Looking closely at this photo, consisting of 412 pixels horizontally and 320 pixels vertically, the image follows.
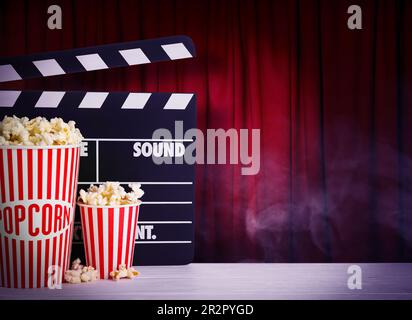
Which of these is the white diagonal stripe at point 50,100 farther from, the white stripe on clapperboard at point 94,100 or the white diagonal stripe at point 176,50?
the white diagonal stripe at point 176,50

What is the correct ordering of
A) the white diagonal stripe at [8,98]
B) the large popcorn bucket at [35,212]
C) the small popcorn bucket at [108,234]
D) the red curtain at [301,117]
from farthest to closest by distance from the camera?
the red curtain at [301,117], the white diagonal stripe at [8,98], the small popcorn bucket at [108,234], the large popcorn bucket at [35,212]

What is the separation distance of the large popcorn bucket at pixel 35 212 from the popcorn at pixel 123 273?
17cm

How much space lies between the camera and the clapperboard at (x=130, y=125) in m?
1.81

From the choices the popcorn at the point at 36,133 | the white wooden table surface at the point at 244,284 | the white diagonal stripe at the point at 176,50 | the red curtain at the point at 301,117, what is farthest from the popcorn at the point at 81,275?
the white diagonal stripe at the point at 176,50

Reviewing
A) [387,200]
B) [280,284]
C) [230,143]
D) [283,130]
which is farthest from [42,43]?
[387,200]

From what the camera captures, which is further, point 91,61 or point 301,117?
point 301,117

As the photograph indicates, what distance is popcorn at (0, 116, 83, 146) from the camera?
1.55 metres

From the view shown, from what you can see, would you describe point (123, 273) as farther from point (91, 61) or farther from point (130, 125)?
point (91, 61)

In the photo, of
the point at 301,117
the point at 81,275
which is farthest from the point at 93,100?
the point at 301,117

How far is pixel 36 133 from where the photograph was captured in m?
1.58

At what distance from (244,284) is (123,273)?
39 cm

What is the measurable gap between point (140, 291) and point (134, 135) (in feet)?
1.81

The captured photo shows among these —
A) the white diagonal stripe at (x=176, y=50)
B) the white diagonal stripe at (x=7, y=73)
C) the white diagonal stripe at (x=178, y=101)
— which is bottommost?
the white diagonal stripe at (x=178, y=101)

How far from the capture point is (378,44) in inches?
87.9
